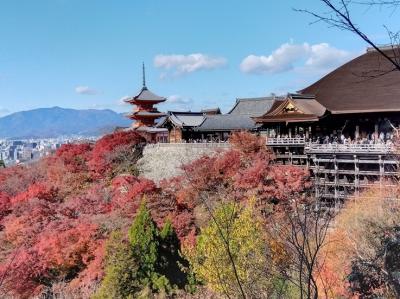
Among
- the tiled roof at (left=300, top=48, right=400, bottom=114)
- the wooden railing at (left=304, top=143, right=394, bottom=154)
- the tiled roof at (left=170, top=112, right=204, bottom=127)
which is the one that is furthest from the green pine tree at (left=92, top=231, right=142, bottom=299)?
the tiled roof at (left=170, top=112, right=204, bottom=127)

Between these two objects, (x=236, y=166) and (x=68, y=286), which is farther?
(x=236, y=166)

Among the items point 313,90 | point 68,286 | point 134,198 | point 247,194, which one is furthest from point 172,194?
point 313,90

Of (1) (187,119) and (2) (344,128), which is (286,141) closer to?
(2) (344,128)

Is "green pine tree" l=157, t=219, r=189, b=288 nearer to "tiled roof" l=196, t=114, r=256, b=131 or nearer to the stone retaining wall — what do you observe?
the stone retaining wall

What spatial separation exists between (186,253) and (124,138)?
57.5 ft

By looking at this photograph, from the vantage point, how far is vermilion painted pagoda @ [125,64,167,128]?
141 feet

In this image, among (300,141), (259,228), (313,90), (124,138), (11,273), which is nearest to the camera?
(259,228)

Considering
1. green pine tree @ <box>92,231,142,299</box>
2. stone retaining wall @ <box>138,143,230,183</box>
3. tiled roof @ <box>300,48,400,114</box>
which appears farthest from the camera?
stone retaining wall @ <box>138,143,230,183</box>

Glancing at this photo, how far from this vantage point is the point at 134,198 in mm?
20266

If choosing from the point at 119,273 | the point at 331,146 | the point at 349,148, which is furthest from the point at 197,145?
the point at 119,273

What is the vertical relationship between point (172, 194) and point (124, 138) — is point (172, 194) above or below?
below

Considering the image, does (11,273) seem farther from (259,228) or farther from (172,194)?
(259,228)

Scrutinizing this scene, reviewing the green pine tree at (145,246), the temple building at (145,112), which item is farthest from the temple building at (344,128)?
the temple building at (145,112)

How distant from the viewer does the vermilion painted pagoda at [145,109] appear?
4300cm
